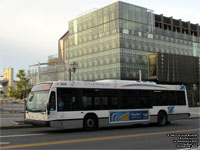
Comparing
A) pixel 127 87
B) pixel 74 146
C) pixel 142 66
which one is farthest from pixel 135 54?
pixel 74 146

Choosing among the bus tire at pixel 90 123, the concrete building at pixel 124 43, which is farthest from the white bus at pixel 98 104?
the concrete building at pixel 124 43

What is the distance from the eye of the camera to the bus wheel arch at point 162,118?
19.3 m

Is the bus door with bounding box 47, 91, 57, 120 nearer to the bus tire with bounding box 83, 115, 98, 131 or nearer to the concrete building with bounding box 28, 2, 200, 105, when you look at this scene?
the bus tire with bounding box 83, 115, 98, 131

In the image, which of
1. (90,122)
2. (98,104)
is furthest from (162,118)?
(90,122)

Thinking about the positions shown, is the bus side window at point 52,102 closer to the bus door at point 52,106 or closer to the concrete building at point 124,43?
the bus door at point 52,106

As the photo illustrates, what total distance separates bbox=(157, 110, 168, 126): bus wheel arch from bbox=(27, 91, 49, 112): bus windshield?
8405mm

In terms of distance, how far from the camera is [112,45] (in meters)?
69.1

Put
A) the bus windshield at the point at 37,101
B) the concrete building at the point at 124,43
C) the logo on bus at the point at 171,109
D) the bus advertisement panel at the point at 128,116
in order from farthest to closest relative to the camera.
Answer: the concrete building at the point at 124,43 → the logo on bus at the point at 171,109 → the bus advertisement panel at the point at 128,116 → the bus windshield at the point at 37,101

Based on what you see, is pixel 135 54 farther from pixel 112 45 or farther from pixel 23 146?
pixel 23 146

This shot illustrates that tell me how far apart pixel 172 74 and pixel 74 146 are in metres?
64.5

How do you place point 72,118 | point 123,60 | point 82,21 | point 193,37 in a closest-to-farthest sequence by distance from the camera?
point 72,118
point 123,60
point 82,21
point 193,37

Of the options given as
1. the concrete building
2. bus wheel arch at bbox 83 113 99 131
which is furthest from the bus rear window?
the concrete building

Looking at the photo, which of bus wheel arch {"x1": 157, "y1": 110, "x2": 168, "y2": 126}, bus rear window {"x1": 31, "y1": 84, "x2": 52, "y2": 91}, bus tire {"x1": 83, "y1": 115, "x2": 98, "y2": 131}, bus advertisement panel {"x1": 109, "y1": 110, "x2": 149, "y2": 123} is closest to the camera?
bus rear window {"x1": 31, "y1": 84, "x2": 52, "y2": 91}

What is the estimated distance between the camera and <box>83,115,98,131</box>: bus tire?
15523mm
